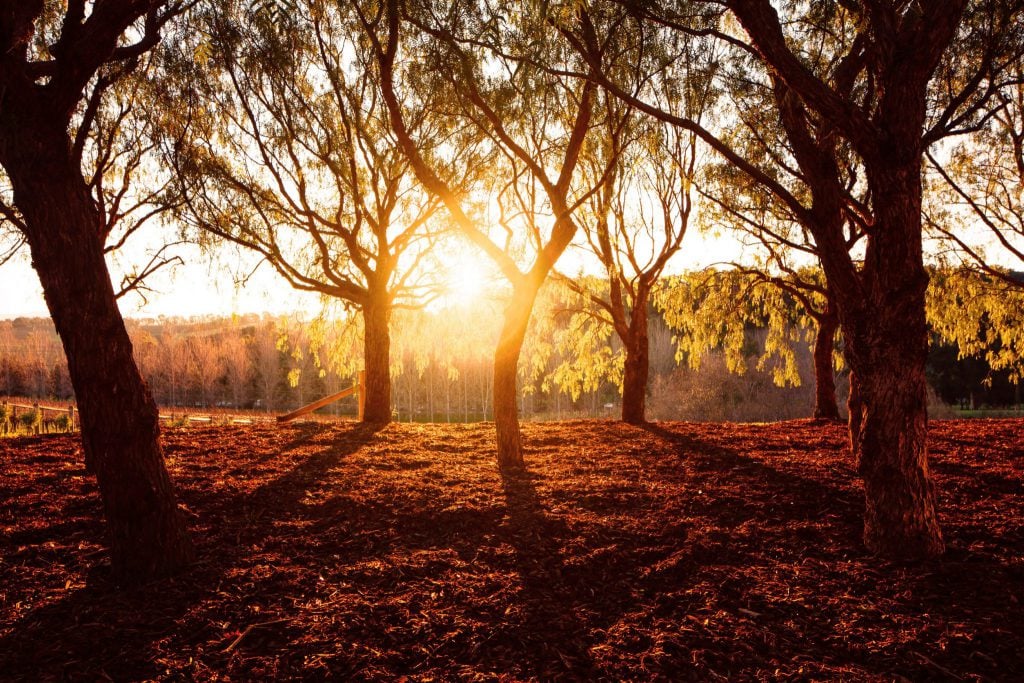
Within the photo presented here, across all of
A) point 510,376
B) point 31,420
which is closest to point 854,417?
point 510,376

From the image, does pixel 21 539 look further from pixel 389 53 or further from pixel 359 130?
pixel 359 130

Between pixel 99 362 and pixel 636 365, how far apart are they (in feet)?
30.2

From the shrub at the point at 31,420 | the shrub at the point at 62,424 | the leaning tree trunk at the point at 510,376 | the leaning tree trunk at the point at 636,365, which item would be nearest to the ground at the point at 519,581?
the leaning tree trunk at the point at 510,376

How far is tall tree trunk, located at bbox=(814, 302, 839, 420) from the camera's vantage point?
11.5m

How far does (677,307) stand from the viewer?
40.5 feet

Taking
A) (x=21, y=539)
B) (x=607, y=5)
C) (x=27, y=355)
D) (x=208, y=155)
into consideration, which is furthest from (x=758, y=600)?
(x=27, y=355)

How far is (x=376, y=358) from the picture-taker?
35.7 feet

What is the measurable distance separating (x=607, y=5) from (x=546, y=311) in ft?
19.5

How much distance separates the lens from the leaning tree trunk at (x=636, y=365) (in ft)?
37.3

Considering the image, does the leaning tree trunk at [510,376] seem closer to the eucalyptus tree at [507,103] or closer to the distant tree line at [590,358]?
the eucalyptus tree at [507,103]

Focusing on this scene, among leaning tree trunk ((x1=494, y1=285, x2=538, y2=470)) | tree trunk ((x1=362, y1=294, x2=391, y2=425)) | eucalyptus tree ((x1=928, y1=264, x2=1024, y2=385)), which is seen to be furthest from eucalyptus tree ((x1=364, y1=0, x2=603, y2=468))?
eucalyptus tree ((x1=928, y1=264, x2=1024, y2=385))

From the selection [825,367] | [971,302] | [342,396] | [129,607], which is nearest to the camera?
[129,607]

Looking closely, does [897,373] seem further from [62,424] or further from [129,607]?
[62,424]

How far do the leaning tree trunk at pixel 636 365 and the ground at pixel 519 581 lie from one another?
15.2 feet
